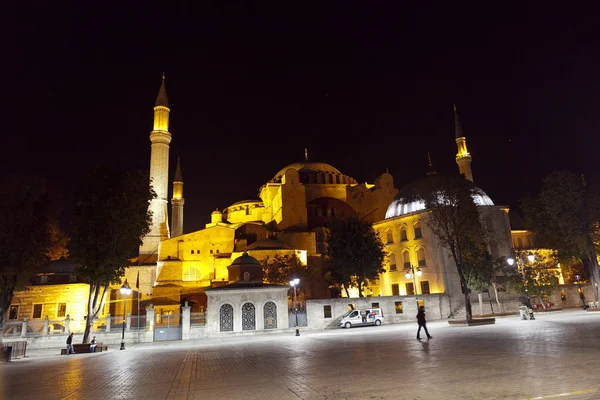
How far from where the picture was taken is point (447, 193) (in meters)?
27.4

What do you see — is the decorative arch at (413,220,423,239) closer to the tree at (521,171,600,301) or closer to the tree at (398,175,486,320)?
the tree at (398,175,486,320)

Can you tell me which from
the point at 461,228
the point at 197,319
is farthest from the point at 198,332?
the point at 461,228

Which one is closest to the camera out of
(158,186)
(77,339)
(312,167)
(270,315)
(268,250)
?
(77,339)

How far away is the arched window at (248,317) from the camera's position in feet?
86.9

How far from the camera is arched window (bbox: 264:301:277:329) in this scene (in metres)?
26.8

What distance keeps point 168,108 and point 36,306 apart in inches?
1080

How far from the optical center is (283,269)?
39375mm

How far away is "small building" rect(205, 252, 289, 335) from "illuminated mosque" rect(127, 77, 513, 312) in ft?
43.1

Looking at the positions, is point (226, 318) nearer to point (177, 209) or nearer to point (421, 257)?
point (421, 257)

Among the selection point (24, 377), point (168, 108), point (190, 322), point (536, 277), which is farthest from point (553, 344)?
point (168, 108)

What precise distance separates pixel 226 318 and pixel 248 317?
1459mm

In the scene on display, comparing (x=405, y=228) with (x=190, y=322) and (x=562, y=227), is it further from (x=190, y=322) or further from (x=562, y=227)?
(x=190, y=322)

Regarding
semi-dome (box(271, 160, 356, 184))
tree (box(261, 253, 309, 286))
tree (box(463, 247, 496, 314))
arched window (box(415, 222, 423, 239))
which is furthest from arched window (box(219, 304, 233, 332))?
semi-dome (box(271, 160, 356, 184))

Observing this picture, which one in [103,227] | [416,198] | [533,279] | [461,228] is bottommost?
[533,279]
